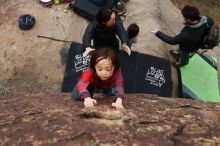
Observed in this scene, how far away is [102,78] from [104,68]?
8.3 inches

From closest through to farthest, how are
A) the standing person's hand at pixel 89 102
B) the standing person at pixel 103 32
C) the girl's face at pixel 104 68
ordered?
1. the girl's face at pixel 104 68
2. the standing person's hand at pixel 89 102
3. the standing person at pixel 103 32

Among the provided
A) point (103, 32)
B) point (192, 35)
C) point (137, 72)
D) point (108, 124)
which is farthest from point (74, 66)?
point (108, 124)

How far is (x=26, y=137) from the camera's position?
4617 millimetres

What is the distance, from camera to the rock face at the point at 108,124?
4.57 m

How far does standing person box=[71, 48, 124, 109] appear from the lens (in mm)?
4855

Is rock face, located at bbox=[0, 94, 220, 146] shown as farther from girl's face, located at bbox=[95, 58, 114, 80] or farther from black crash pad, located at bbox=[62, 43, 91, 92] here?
black crash pad, located at bbox=[62, 43, 91, 92]

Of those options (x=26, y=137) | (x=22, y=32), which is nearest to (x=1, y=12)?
(x=22, y=32)

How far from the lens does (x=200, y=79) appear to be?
9.47m

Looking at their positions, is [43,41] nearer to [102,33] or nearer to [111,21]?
[102,33]

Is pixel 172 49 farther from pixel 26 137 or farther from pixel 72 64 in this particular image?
pixel 26 137

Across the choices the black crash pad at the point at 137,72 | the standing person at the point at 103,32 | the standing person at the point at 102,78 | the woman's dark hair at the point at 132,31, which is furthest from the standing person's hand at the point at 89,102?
the woman's dark hair at the point at 132,31

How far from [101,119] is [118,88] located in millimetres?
585

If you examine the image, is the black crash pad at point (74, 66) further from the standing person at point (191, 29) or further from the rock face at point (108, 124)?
the rock face at point (108, 124)

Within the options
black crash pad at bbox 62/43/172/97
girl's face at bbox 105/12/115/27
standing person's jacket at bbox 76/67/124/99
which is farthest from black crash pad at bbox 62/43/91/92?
standing person's jacket at bbox 76/67/124/99
